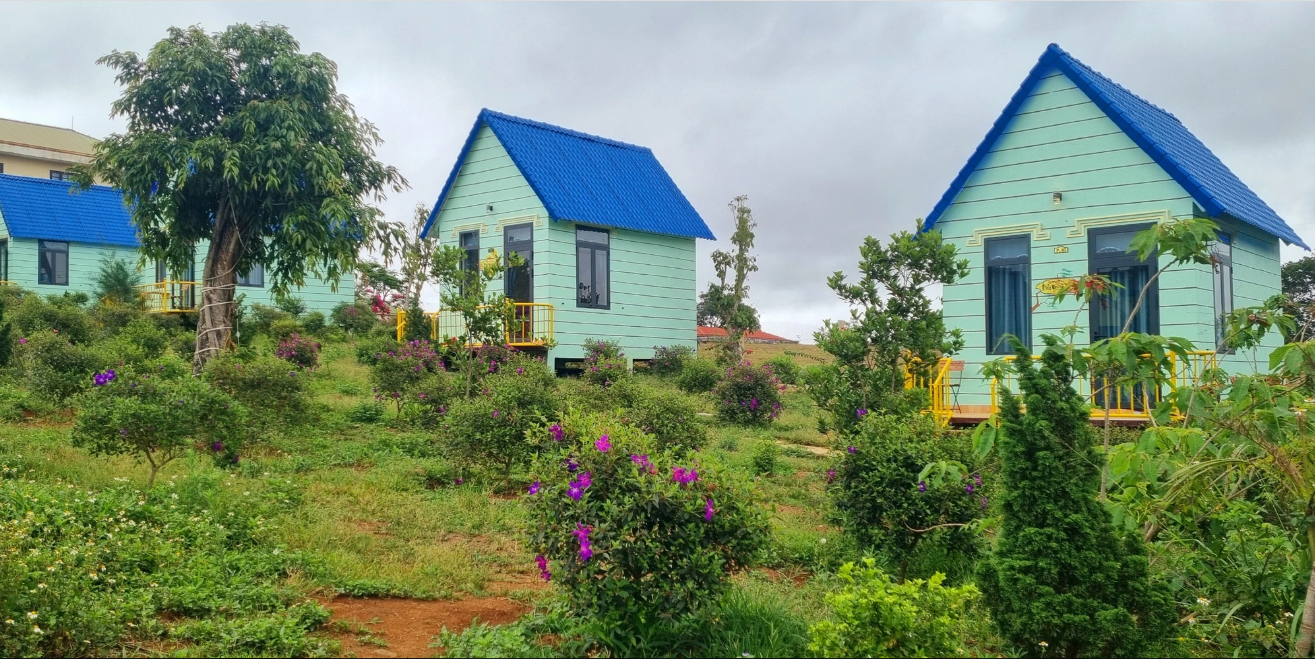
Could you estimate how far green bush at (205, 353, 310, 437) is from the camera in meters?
11.0

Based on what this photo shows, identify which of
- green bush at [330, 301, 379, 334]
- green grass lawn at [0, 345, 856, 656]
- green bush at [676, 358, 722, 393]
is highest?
green bush at [330, 301, 379, 334]

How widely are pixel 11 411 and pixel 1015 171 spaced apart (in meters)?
12.7

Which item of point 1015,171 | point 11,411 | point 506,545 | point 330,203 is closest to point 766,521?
point 506,545

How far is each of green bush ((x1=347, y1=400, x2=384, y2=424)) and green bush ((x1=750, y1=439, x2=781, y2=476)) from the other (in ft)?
17.5

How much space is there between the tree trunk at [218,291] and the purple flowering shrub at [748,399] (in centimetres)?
754

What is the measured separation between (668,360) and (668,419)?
10699mm

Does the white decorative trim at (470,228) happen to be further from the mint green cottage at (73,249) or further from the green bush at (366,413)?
the mint green cottage at (73,249)

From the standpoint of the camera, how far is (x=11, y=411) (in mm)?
11281

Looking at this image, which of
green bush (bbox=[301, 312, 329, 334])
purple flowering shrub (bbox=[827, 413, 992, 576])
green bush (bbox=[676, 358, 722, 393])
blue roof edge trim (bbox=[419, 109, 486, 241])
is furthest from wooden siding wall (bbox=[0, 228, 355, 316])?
purple flowering shrub (bbox=[827, 413, 992, 576])

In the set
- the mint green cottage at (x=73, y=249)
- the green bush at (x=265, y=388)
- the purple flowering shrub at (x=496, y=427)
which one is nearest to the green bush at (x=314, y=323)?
the mint green cottage at (x=73, y=249)

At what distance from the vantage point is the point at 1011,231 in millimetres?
12562

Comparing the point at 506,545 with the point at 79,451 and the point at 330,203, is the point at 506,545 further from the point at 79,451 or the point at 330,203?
the point at 330,203

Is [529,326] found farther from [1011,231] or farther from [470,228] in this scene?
[1011,231]

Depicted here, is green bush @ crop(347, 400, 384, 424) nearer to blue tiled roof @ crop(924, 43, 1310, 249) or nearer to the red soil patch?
the red soil patch
